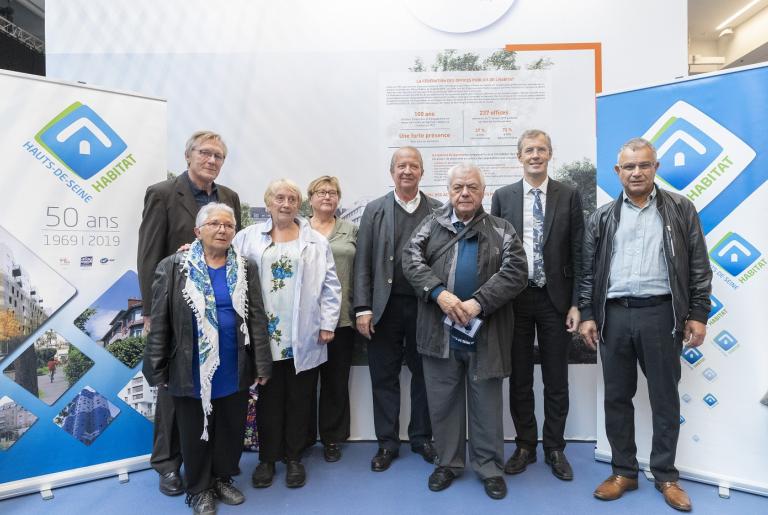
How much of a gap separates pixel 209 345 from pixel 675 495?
247 cm

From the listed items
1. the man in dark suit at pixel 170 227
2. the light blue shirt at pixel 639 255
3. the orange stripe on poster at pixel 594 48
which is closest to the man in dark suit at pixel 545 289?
the light blue shirt at pixel 639 255

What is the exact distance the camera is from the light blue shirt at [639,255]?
2.30 metres

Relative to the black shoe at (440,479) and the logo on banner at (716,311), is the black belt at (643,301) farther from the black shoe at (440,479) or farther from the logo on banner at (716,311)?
the black shoe at (440,479)

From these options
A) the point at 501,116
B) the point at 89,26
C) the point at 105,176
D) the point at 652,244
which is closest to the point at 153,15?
the point at 89,26

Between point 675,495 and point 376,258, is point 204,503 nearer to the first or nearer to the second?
point 376,258

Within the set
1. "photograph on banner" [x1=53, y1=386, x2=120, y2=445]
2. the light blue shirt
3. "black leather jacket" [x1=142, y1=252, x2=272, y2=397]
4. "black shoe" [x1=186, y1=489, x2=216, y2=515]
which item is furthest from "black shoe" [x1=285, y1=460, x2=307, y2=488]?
the light blue shirt

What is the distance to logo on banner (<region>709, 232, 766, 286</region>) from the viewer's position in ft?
8.05

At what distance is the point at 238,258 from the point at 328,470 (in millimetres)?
1453

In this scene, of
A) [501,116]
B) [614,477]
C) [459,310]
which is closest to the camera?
[459,310]

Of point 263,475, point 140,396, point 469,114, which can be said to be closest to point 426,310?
point 263,475

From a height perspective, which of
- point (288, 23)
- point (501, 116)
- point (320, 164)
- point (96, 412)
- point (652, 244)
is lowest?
point (96, 412)

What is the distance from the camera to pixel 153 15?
10.7 feet

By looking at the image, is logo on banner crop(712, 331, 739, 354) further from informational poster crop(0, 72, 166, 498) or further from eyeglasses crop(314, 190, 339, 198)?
informational poster crop(0, 72, 166, 498)

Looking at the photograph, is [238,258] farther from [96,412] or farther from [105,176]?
[96,412]
